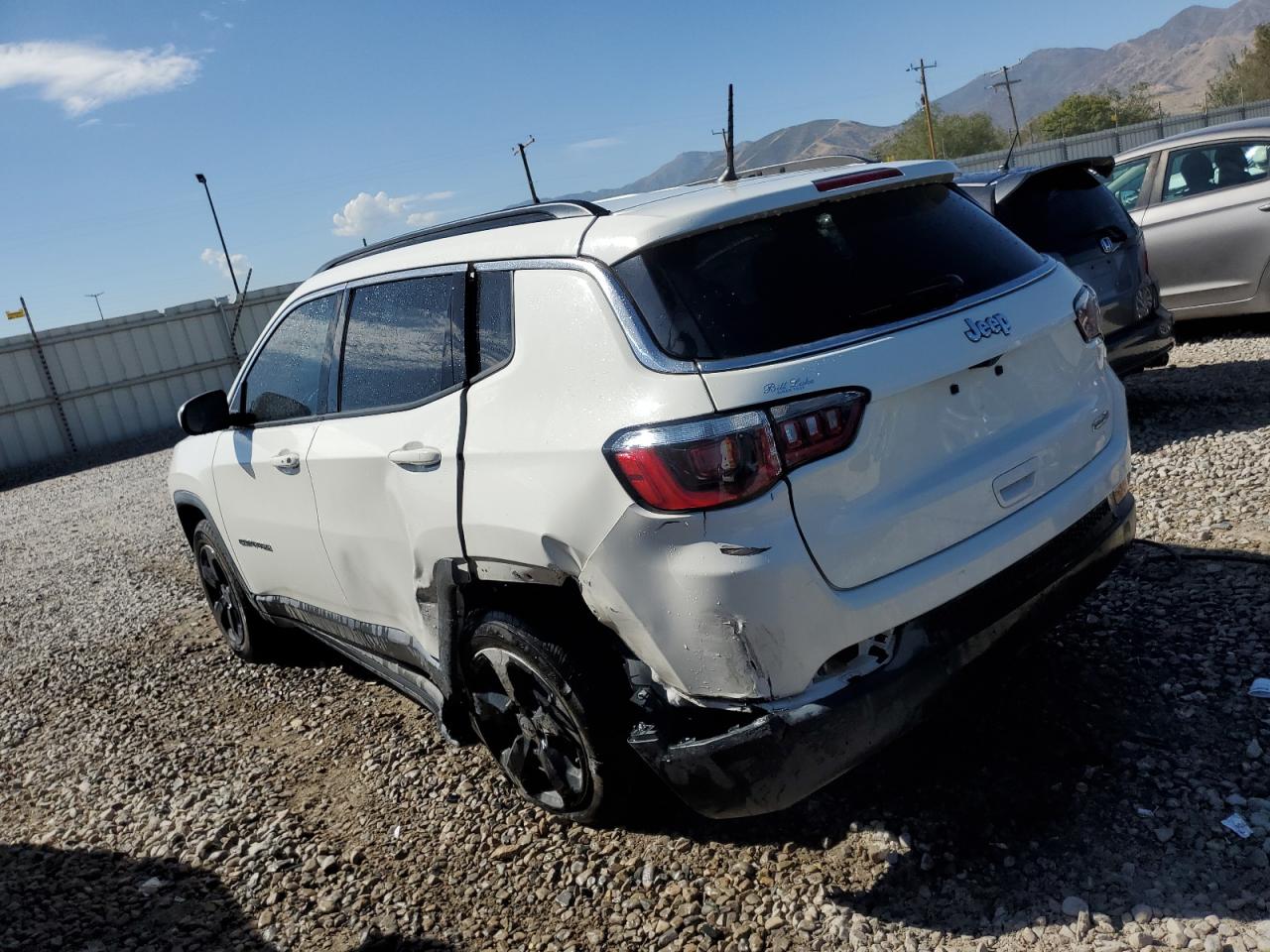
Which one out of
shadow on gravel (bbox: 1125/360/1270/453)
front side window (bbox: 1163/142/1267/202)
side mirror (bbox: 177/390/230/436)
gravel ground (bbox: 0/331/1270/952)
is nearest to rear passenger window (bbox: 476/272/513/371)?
gravel ground (bbox: 0/331/1270/952)

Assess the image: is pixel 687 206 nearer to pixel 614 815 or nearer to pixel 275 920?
pixel 614 815

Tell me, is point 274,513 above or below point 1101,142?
above

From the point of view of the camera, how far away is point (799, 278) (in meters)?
2.58

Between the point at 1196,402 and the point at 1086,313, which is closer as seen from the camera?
the point at 1086,313

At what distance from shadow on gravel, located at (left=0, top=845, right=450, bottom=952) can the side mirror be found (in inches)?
68.1

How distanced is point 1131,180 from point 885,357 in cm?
702

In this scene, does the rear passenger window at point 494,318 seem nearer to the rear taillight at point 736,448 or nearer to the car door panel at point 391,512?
the car door panel at point 391,512

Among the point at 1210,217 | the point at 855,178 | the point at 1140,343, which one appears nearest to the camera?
the point at 855,178

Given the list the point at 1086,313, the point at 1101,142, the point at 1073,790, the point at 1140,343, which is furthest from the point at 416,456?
the point at 1101,142

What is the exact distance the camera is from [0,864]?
386 centimetres

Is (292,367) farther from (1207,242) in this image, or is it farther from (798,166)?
(1207,242)

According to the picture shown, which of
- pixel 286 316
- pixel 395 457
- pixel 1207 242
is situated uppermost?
pixel 286 316

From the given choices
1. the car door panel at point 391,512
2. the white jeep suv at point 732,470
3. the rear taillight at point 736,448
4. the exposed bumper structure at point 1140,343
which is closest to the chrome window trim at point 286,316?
the car door panel at point 391,512

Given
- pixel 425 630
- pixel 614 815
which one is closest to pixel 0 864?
pixel 425 630
